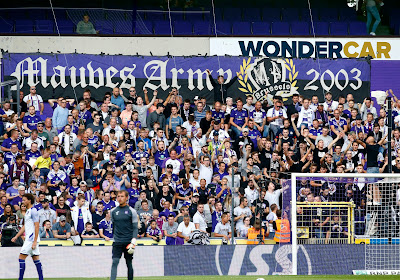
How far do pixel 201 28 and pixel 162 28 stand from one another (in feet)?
4.17

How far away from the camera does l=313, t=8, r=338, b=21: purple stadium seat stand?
28.8m

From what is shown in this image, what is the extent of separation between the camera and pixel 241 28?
28.1 m

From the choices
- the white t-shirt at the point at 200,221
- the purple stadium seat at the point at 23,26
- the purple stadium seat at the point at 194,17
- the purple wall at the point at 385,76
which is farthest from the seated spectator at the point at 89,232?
the purple wall at the point at 385,76

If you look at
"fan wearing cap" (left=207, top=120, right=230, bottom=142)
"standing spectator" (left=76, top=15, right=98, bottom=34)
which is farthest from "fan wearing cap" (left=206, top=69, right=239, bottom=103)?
"standing spectator" (left=76, top=15, right=98, bottom=34)

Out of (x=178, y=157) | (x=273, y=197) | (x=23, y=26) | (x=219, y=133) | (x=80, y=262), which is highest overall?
(x=23, y=26)

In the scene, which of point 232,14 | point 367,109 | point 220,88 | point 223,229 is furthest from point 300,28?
point 223,229

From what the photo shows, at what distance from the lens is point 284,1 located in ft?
97.1

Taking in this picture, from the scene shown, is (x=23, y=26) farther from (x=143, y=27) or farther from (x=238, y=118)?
(x=238, y=118)

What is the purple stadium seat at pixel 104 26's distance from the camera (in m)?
26.8

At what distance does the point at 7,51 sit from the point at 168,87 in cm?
475

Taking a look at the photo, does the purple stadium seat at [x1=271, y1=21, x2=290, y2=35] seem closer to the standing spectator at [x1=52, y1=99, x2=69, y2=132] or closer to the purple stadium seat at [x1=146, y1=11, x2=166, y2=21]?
the purple stadium seat at [x1=146, y1=11, x2=166, y2=21]

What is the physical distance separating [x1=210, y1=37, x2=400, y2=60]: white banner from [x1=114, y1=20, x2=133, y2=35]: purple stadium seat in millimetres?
3424

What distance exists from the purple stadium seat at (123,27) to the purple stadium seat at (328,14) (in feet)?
21.5

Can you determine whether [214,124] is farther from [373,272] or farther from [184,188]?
[373,272]
